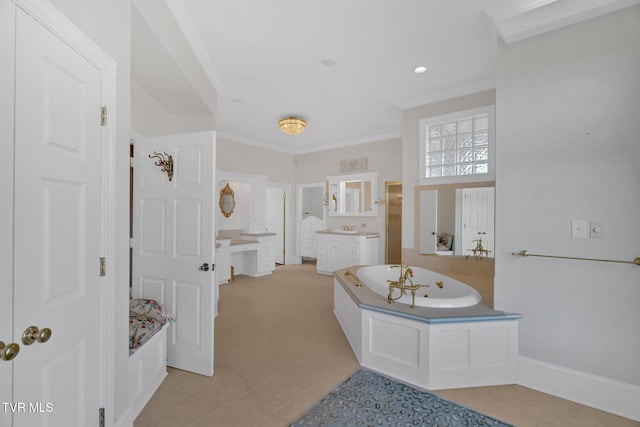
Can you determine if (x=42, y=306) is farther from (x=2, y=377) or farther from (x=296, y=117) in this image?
(x=296, y=117)

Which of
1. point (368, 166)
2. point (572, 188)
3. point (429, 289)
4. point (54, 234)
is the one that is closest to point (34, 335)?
point (54, 234)

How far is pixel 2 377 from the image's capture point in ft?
3.05

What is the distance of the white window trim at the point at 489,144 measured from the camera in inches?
139

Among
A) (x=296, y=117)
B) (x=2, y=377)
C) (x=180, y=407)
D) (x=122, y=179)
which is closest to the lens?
(x=2, y=377)

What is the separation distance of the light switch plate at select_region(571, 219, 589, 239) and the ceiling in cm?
149

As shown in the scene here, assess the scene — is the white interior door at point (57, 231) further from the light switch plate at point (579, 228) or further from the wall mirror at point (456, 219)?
the wall mirror at point (456, 219)

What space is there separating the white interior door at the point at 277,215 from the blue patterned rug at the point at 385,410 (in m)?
5.38

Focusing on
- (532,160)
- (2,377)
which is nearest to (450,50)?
(532,160)

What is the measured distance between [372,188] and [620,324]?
4460mm

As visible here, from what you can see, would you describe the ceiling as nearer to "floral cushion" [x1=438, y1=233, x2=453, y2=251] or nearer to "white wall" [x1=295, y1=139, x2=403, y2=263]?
"white wall" [x1=295, y1=139, x2=403, y2=263]

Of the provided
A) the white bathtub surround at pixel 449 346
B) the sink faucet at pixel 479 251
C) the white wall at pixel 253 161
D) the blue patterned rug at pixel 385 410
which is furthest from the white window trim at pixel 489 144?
the white wall at pixel 253 161

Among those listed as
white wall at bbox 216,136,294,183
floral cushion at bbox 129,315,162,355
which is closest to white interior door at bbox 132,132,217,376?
floral cushion at bbox 129,315,162,355

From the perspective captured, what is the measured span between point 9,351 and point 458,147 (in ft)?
13.5

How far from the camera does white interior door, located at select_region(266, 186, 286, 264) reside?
A: 7465 mm
